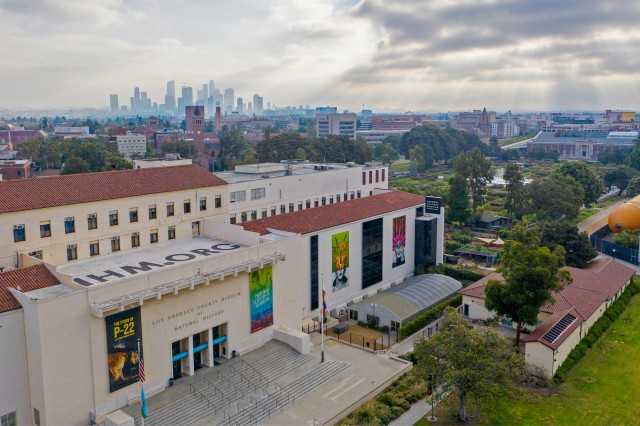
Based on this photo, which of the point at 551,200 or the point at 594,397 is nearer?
the point at 594,397

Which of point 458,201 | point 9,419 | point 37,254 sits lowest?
point 9,419

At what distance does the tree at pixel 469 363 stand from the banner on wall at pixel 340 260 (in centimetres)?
1546

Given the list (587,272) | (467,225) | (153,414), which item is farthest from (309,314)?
(467,225)

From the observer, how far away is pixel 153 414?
2847 cm

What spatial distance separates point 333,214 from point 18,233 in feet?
78.8

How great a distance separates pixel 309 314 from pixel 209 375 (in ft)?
38.9

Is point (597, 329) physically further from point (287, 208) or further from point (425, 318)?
point (287, 208)

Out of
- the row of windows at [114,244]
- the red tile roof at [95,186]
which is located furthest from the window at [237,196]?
the row of windows at [114,244]

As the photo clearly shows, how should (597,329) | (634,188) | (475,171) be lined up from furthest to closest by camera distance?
(634,188), (475,171), (597,329)

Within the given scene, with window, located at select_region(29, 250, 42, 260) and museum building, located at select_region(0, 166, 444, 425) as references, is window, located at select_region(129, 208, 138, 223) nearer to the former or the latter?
museum building, located at select_region(0, 166, 444, 425)

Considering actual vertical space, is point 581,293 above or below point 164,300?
below

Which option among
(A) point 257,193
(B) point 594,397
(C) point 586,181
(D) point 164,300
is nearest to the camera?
(D) point 164,300

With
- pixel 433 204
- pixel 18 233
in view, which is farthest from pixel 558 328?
pixel 18 233

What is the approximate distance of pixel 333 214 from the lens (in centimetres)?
4641
